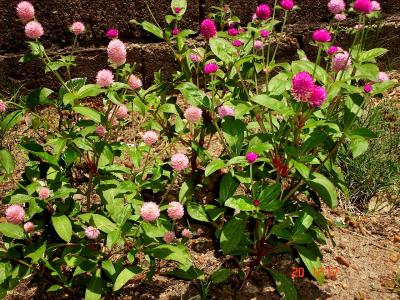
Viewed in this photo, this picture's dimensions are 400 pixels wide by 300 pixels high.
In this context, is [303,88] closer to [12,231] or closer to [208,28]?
[208,28]

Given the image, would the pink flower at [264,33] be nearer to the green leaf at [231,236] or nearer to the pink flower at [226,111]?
the pink flower at [226,111]

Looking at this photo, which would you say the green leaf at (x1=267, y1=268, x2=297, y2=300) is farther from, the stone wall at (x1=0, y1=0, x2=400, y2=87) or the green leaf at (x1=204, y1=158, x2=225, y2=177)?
the stone wall at (x1=0, y1=0, x2=400, y2=87)

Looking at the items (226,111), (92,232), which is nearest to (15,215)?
(92,232)

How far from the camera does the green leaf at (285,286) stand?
232 centimetres

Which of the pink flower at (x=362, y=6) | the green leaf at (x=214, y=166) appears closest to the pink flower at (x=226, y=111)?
the green leaf at (x=214, y=166)

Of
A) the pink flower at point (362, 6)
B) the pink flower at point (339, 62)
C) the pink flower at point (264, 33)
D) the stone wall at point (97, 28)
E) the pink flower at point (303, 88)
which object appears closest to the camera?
the pink flower at point (303, 88)

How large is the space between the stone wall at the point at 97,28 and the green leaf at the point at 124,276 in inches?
71.7

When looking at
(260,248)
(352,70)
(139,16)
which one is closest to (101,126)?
(260,248)

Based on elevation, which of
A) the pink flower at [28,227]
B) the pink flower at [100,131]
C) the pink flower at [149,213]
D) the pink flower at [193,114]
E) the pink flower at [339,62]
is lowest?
the pink flower at [28,227]

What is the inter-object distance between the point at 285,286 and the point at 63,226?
0.98 m

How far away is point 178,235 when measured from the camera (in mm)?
2686

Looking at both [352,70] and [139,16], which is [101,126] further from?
[139,16]

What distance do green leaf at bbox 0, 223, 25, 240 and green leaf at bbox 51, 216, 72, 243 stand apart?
135mm

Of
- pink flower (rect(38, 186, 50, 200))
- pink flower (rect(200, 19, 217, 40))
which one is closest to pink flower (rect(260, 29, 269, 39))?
pink flower (rect(200, 19, 217, 40))
